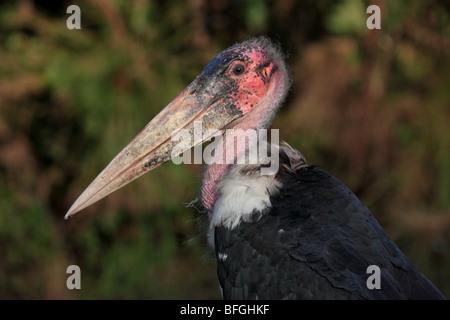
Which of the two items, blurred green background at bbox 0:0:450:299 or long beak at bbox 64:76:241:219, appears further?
blurred green background at bbox 0:0:450:299

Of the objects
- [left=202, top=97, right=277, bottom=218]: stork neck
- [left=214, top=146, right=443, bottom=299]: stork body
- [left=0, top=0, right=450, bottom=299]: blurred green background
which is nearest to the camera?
[left=214, top=146, right=443, bottom=299]: stork body

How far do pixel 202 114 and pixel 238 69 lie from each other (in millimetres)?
219

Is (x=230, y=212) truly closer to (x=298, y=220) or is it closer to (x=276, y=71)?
(x=298, y=220)

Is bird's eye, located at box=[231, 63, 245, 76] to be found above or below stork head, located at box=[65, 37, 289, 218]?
above

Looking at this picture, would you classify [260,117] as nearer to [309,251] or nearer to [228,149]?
[228,149]

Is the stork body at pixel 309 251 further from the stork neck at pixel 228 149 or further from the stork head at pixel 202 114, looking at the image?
the stork head at pixel 202 114

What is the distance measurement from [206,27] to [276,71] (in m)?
2.31

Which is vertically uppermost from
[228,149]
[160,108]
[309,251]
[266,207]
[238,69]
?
[160,108]

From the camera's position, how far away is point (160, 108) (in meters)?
4.33

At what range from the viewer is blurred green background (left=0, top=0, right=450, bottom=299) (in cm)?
428

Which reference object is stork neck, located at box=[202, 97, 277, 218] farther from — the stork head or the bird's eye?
the bird's eye

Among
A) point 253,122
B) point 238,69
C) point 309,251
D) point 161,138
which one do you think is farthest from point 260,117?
point 309,251

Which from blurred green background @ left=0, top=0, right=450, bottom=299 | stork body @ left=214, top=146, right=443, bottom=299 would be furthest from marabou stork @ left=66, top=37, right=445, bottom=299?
blurred green background @ left=0, top=0, right=450, bottom=299

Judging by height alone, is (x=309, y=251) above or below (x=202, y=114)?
below
